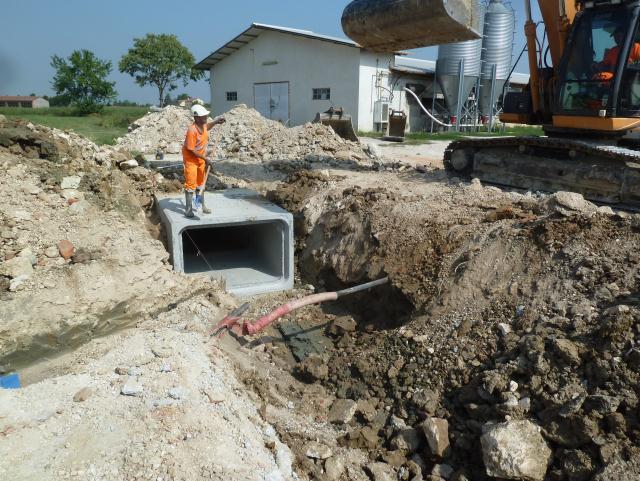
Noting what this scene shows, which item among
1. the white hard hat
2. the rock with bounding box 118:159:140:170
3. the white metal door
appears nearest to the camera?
the white hard hat

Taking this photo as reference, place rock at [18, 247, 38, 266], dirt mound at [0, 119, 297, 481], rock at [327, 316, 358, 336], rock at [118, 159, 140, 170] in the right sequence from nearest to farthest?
dirt mound at [0, 119, 297, 481] < rock at [18, 247, 38, 266] < rock at [327, 316, 358, 336] < rock at [118, 159, 140, 170]

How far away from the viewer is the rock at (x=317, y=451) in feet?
13.7

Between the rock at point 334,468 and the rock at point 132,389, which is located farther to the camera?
the rock at point 132,389

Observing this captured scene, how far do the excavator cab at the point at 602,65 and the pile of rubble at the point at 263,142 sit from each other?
5160 mm

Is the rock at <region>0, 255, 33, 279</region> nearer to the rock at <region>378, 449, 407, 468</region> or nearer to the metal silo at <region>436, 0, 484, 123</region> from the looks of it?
the rock at <region>378, 449, 407, 468</region>

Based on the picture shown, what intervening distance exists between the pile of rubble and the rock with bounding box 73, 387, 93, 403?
7.85 m

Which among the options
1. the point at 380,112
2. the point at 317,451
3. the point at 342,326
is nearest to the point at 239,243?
the point at 342,326

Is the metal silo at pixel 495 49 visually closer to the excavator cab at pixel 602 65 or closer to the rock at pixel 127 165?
the excavator cab at pixel 602 65

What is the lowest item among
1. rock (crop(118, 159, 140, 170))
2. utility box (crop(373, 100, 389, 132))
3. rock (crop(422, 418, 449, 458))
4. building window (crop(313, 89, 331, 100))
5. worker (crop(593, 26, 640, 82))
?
rock (crop(422, 418, 449, 458))

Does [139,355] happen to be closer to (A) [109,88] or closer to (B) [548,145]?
(B) [548,145]

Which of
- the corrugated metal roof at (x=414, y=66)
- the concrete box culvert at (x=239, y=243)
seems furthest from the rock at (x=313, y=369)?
the corrugated metal roof at (x=414, y=66)

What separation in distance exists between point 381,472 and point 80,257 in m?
4.36

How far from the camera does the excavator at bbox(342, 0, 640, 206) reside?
739 centimetres

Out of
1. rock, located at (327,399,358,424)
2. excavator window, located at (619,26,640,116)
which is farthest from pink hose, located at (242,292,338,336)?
excavator window, located at (619,26,640,116)
